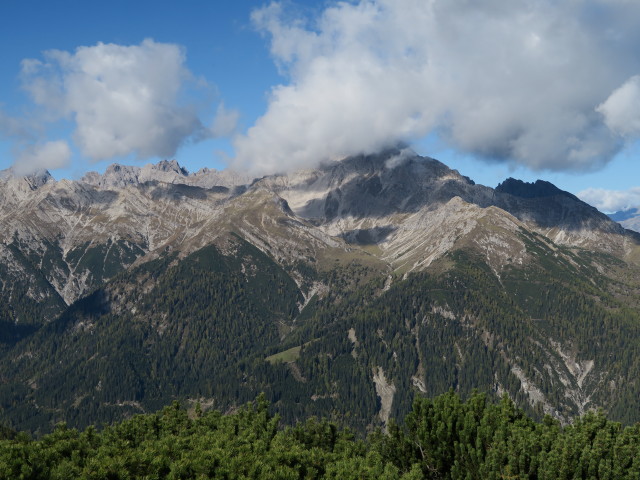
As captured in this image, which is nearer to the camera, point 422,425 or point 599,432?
point 599,432

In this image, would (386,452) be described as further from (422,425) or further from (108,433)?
(108,433)

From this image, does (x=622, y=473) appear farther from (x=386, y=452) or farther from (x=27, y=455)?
(x=27, y=455)

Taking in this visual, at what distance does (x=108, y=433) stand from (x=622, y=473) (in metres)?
59.9

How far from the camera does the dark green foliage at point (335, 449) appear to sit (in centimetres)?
5100

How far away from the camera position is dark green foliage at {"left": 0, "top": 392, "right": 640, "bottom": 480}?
5100 cm

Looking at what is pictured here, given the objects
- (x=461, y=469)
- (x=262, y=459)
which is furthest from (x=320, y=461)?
(x=461, y=469)

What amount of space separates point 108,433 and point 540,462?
171ft

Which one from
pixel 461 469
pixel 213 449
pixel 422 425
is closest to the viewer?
pixel 213 449

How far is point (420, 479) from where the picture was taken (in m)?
59.1

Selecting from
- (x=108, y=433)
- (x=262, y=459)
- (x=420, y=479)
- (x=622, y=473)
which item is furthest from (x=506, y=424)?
(x=108, y=433)

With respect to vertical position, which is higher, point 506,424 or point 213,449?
point 506,424

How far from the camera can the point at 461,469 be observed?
72812 millimetres

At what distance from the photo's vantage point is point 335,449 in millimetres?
80250

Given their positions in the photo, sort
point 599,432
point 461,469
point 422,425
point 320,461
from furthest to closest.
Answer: point 422,425, point 461,469, point 599,432, point 320,461
